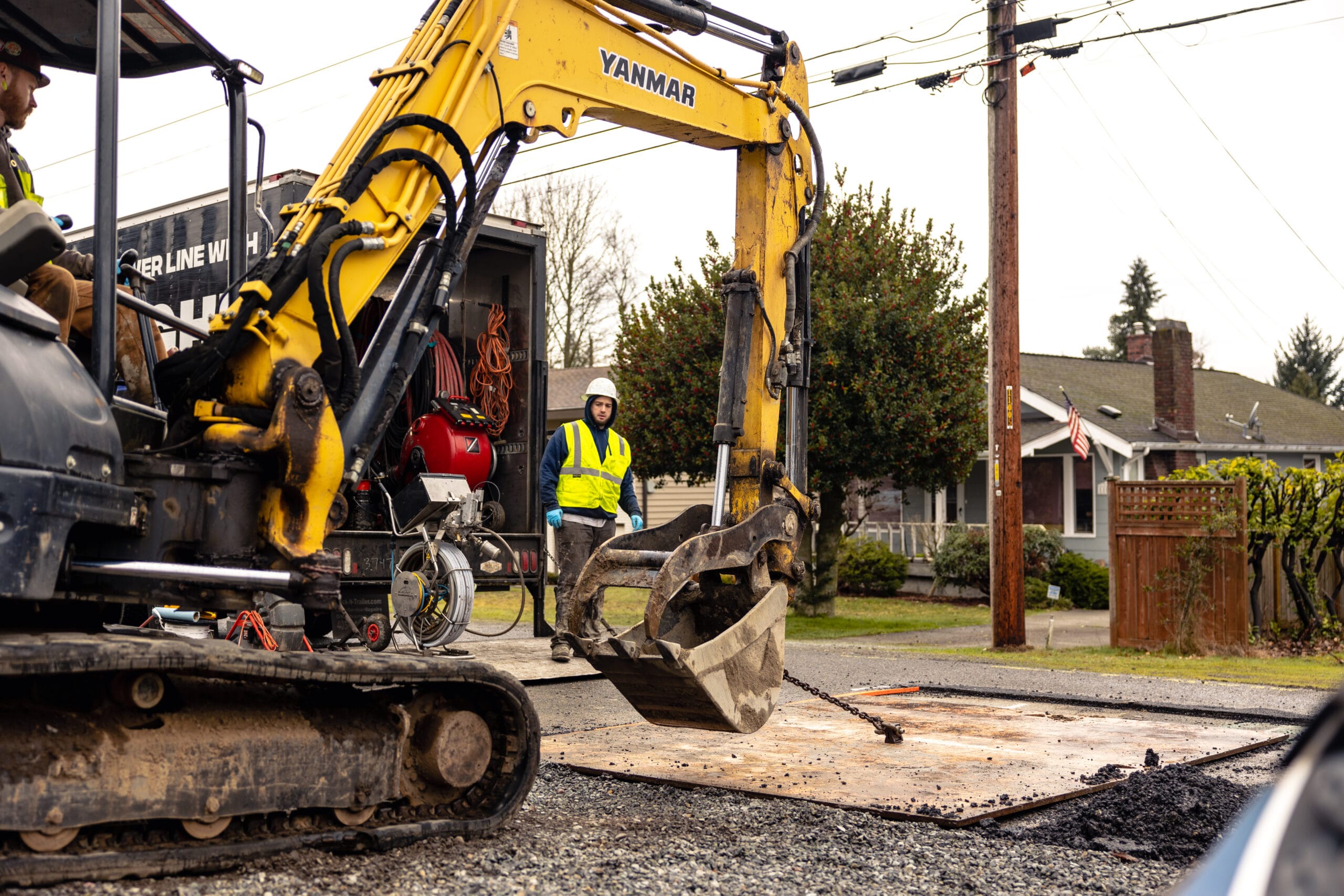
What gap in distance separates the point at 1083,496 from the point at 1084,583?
13.2 feet

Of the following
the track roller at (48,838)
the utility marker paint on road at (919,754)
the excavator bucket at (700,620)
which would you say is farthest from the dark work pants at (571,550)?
the track roller at (48,838)

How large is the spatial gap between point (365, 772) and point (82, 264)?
2.09 metres

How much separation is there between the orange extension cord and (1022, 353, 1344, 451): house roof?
1613 centimetres

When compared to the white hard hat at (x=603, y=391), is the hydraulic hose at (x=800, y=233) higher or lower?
higher

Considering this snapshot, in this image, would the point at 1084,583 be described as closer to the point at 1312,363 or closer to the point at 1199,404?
the point at 1199,404

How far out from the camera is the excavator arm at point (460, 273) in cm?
436

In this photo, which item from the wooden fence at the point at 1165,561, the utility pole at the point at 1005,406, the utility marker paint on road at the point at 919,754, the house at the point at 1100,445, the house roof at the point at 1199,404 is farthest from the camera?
the house roof at the point at 1199,404

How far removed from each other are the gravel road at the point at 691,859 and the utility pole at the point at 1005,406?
670cm

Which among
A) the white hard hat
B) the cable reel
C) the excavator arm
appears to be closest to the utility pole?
the white hard hat

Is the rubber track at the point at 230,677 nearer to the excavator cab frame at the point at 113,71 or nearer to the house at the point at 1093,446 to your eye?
the excavator cab frame at the point at 113,71

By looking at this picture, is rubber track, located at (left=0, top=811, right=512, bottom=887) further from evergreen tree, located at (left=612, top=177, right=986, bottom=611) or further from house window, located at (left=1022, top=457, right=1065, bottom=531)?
house window, located at (left=1022, top=457, right=1065, bottom=531)

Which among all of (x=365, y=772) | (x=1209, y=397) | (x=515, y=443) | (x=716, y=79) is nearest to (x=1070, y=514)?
(x=1209, y=397)

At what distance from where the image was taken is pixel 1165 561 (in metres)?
→ 12.5

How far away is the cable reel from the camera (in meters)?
9.12
